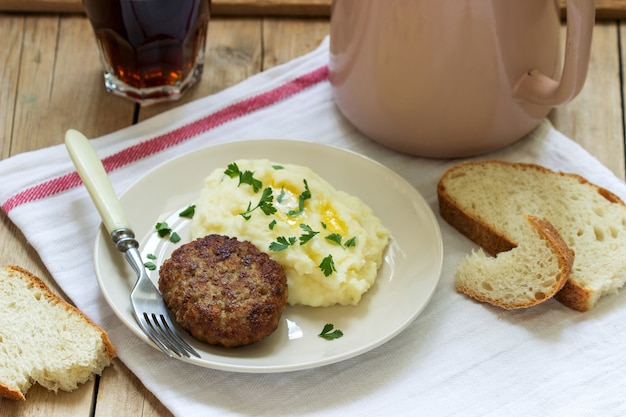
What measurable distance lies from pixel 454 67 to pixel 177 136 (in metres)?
0.92

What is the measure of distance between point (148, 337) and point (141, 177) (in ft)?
1.94

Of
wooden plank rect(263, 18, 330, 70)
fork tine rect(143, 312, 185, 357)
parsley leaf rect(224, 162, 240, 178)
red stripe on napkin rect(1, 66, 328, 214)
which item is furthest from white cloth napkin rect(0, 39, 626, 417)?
wooden plank rect(263, 18, 330, 70)

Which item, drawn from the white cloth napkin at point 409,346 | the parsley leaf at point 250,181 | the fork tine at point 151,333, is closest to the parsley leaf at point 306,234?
the parsley leaf at point 250,181

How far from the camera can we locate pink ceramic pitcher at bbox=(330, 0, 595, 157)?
234 centimetres

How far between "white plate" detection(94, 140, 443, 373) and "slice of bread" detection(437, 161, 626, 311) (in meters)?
0.15

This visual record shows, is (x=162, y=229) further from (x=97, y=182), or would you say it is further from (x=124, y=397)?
(x=124, y=397)

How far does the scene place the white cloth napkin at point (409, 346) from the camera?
2.08 m

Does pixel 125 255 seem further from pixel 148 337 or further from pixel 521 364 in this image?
pixel 521 364

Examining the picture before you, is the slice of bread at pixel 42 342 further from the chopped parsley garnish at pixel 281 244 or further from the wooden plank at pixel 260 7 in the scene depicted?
the wooden plank at pixel 260 7

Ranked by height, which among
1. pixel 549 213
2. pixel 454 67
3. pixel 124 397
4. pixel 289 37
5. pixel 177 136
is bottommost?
pixel 124 397

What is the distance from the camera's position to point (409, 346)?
221 cm

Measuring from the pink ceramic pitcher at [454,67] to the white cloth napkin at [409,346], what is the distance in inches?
6.0

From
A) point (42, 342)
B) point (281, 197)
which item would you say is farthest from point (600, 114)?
point (42, 342)

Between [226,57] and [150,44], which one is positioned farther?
[226,57]
